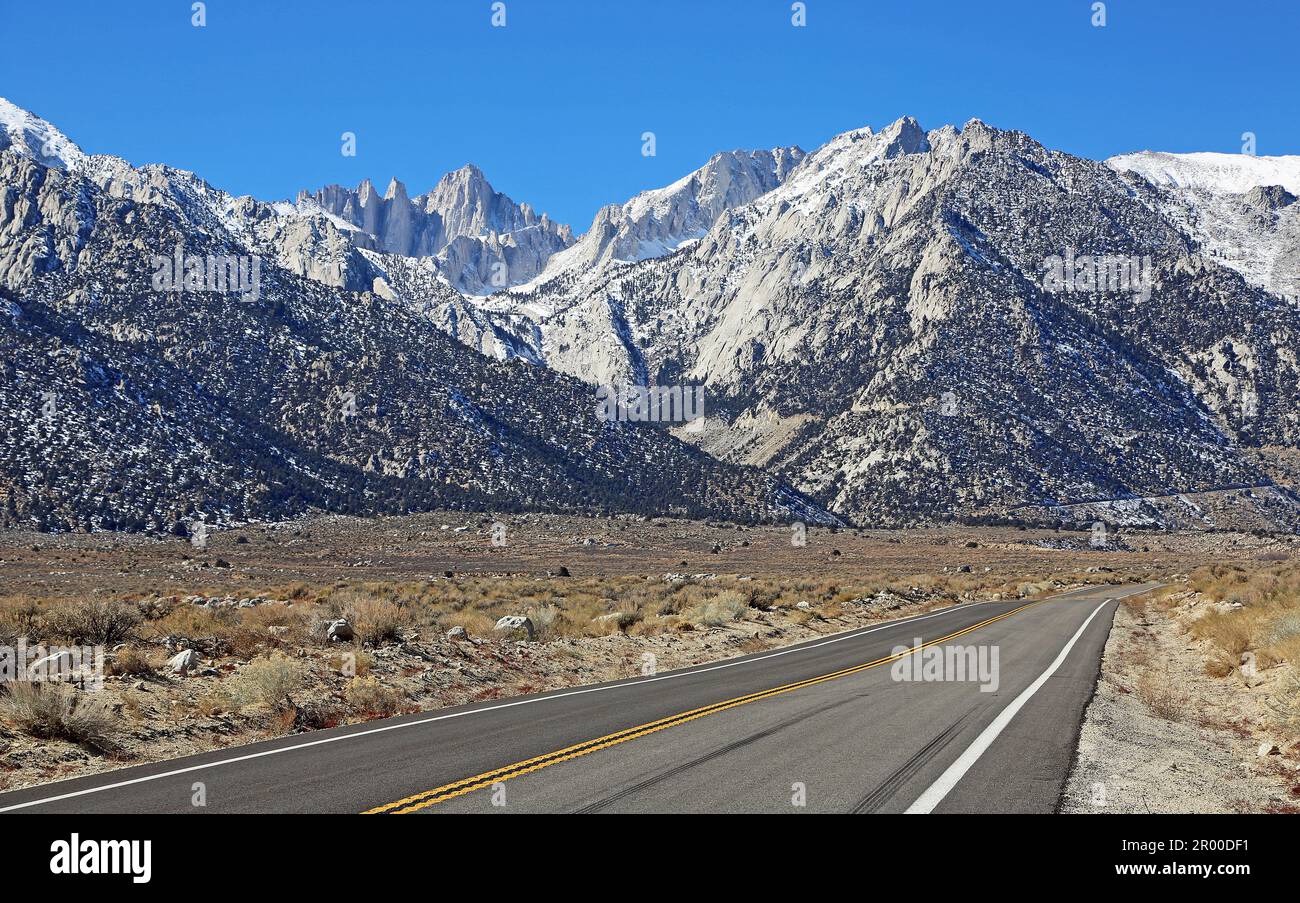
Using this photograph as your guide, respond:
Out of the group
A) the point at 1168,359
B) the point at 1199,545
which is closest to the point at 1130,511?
the point at 1199,545

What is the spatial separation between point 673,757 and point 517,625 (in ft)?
47.8

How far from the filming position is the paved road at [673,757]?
8.80m

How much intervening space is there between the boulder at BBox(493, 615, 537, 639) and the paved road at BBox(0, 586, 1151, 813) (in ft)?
21.4

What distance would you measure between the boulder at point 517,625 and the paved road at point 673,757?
6534mm

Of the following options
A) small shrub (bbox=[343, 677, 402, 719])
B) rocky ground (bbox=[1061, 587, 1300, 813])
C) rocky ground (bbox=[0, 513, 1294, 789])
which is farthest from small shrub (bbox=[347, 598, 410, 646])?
rocky ground (bbox=[1061, 587, 1300, 813])

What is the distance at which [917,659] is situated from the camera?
72.5 ft

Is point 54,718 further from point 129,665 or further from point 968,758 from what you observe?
point 968,758

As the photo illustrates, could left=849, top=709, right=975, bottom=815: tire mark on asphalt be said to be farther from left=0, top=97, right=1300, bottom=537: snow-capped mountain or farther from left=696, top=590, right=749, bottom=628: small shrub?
left=0, top=97, right=1300, bottom=537: snow-capped mountain

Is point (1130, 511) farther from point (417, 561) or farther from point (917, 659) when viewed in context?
point (917, 659)

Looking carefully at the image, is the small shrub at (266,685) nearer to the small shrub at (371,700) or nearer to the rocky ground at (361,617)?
the rocky ground at (361,617)

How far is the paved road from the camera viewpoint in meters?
8.80

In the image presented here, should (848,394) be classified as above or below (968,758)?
above

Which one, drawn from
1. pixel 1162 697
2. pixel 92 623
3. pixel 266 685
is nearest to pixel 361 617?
pixel 92 623

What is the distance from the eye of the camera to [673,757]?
10758 millimetres
